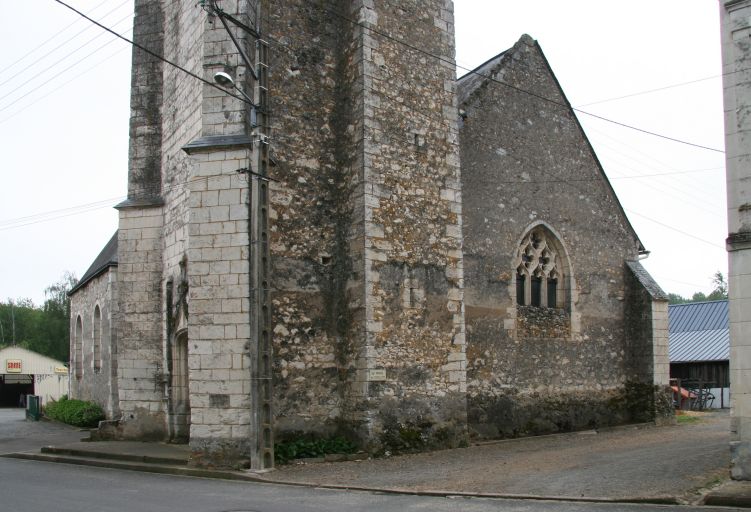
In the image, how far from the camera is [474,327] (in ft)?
51.9

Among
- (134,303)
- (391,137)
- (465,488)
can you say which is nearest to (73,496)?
(465,488)

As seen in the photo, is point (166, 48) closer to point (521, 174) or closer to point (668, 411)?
point (521, 174)

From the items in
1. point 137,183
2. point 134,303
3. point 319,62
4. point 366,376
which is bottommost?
point 366,376

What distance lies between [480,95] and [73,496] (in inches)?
460

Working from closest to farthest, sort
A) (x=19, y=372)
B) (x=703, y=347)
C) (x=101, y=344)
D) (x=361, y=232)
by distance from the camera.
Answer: (x=361, y=232) < (x=101, y=344) < (x=703, y=347) < (x=19, y=372)

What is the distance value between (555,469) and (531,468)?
0.38 metres

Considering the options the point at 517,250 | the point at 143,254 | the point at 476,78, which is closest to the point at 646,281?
the point at 517,250

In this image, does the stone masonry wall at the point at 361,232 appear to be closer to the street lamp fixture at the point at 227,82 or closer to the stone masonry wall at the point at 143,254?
the street lamp fixture at the point at 227,82

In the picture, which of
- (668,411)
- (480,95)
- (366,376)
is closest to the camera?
(366,376)

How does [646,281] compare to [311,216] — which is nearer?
[311,216]

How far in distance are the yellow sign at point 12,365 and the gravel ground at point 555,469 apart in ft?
131

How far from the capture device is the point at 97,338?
24.1m

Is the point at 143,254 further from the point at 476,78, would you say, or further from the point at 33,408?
the point at 33,408

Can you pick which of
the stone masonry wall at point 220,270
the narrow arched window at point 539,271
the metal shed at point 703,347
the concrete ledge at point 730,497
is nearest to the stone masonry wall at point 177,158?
the stone masonry wall at point 220,270
